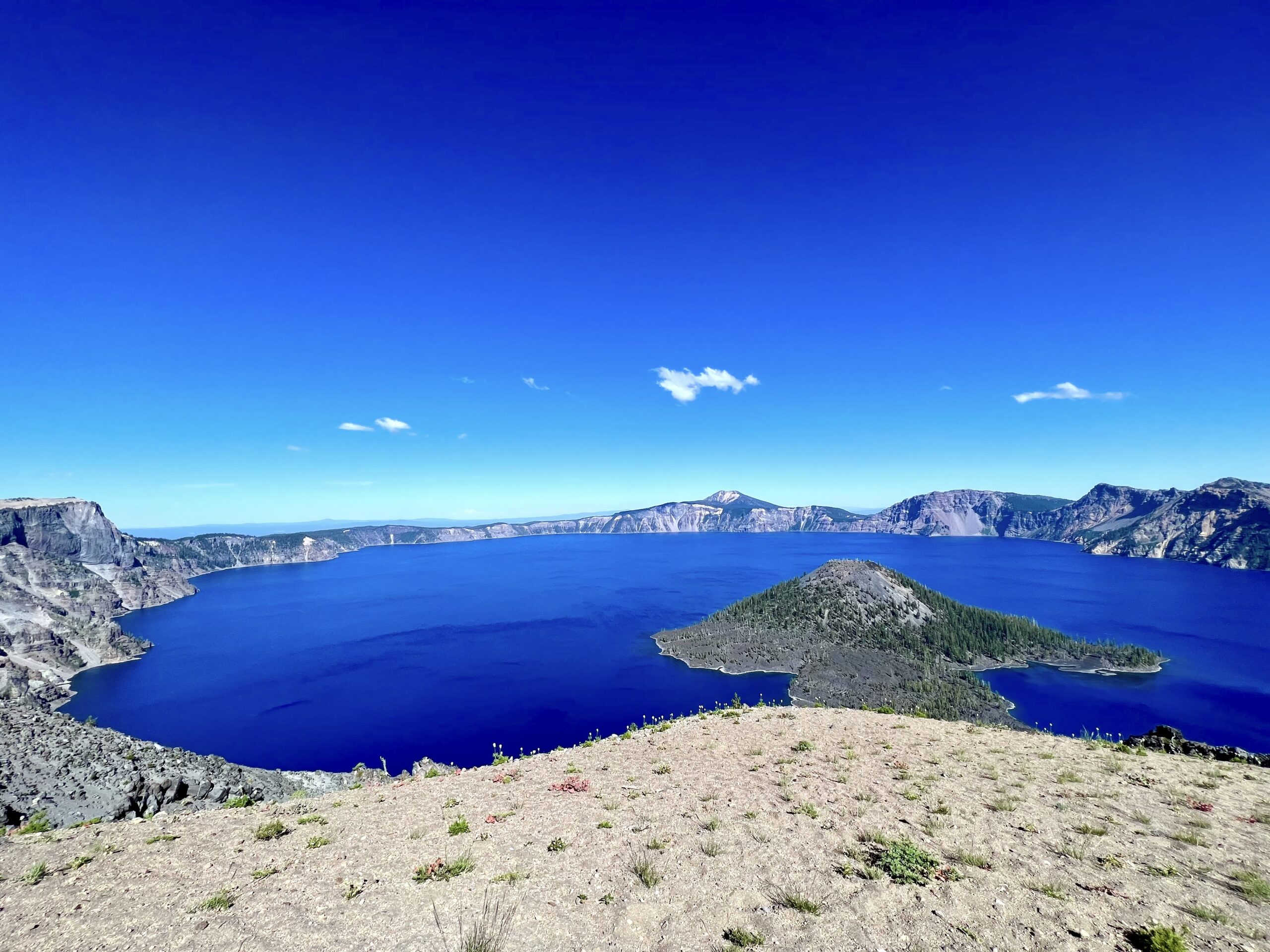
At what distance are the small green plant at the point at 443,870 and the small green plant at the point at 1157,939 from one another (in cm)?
1393

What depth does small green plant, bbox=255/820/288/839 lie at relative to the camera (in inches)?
653

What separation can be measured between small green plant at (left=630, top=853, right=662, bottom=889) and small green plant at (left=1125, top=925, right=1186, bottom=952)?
32.7 ft

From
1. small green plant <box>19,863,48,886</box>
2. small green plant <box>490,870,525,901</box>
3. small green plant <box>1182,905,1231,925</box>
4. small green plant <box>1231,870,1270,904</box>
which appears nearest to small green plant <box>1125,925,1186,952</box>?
small green plant <box>1182,905,1231,925</box>

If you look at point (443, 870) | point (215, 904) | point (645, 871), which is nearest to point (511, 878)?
point (443, 870)

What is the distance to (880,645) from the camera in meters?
141

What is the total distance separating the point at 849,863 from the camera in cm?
1345

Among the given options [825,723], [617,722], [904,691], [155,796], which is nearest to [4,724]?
[155,796]

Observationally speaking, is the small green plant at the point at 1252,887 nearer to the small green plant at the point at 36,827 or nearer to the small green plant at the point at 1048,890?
the small green plant at the point at 1048,890

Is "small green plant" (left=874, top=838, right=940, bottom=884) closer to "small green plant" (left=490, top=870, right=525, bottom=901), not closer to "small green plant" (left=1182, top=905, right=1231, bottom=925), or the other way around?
"small green plant" (left=1182, top=905, right=1231, bottom=925)

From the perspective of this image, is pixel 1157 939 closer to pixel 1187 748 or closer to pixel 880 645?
pixel 1187 748

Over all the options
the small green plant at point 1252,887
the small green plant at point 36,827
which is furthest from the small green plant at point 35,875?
the small green plant at point 1252,887

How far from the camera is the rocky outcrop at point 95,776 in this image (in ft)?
80.7

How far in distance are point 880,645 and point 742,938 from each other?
15184cm

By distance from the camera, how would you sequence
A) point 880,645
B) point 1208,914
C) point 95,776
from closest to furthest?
point 1208,914 < point 95,776 < point 880,645
